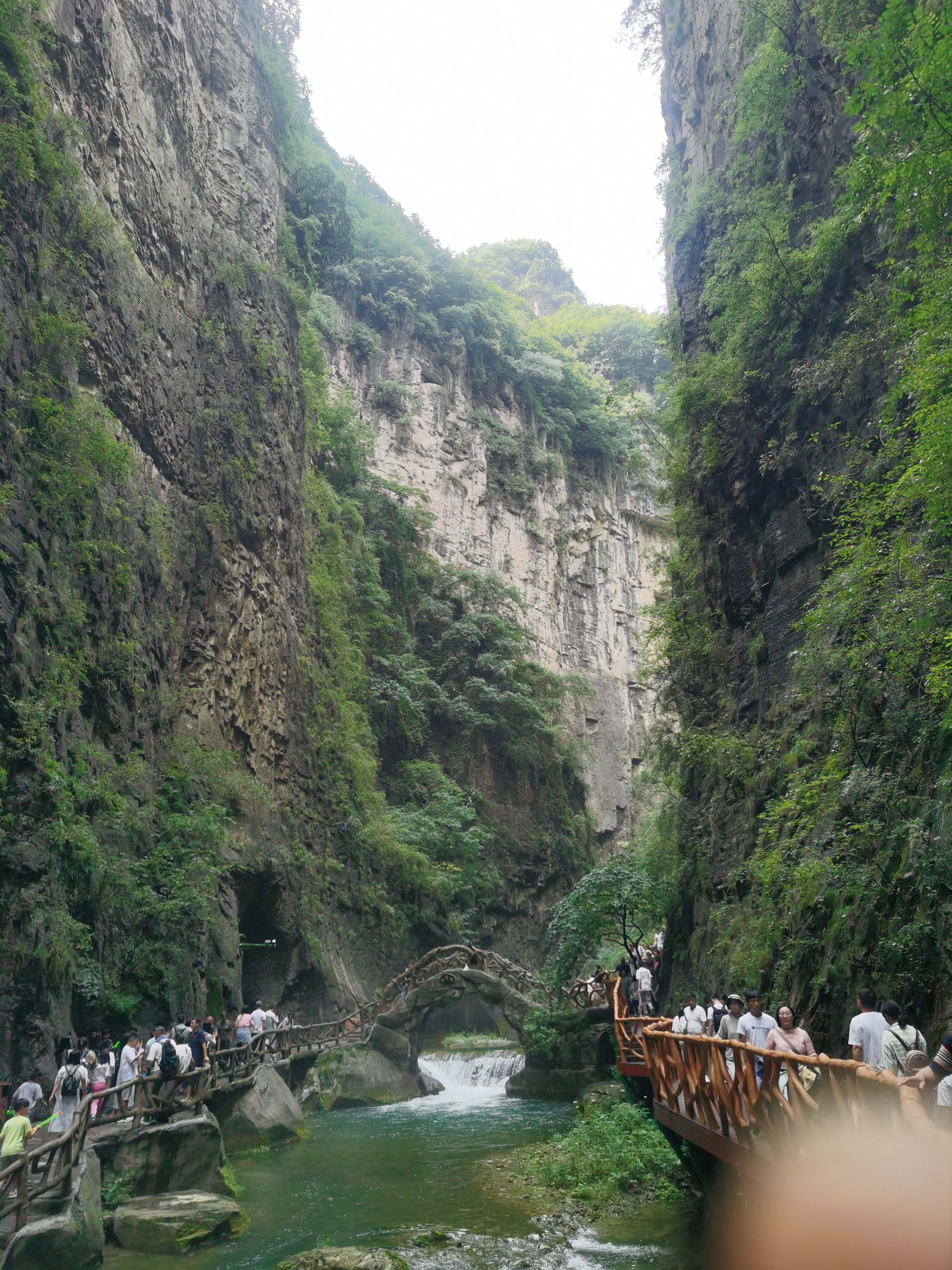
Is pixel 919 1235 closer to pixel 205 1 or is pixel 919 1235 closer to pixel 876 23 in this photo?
pixel 876 23

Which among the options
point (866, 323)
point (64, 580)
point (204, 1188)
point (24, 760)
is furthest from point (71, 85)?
point (204, 1188)

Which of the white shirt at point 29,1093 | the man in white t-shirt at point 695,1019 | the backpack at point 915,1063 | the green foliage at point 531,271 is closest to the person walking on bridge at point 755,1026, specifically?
the man in white t-shirt at point 695,1019

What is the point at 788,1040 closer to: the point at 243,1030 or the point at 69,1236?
the point at 69,1236

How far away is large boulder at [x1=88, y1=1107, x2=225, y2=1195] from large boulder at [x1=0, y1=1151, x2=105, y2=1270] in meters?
1.21

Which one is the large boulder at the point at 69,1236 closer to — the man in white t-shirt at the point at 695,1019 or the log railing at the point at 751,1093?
the log railing at the point at 751,1093

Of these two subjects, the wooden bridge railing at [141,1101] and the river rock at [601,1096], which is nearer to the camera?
the wooden bridge railing at [141,1101]

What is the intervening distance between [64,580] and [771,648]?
1169cm

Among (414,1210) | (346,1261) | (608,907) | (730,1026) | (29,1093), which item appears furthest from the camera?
(608,907)

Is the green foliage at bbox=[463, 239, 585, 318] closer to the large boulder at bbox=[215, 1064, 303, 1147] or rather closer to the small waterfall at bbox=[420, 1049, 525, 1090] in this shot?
the small waterfall at bbox=[420, 1049, 525, 1090]

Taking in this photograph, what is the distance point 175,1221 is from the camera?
912 cm

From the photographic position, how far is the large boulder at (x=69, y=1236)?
22.8ft

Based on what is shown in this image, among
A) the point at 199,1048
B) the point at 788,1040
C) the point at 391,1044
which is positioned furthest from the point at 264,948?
the point at 788,1040

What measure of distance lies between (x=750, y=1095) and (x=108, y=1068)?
866 centimetres

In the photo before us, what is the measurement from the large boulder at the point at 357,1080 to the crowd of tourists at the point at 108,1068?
4648 mm
